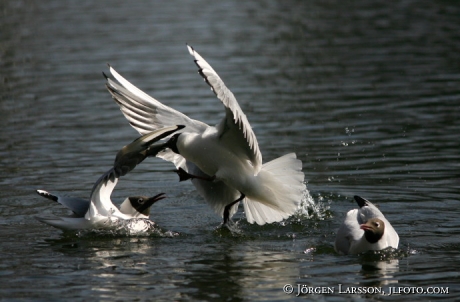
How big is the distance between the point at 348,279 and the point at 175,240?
213 centimetres

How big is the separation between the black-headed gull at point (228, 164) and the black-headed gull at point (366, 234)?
889 mm

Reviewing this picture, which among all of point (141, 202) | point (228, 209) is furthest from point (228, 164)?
point (141, 202)

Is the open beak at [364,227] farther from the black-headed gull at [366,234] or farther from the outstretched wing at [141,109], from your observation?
the outstretched wing at [141,109]

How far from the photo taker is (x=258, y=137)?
42.7ft

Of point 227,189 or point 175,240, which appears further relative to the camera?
point 227,189

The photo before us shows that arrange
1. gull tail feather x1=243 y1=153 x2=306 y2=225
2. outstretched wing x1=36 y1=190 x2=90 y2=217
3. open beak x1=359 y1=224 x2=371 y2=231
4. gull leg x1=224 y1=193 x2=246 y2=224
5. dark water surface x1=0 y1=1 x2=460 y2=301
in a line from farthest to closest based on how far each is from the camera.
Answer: gull leg x1=224 y1=193 x2=246 y2=224
outstretched wing x1=36 y1=190 x2=90 y2=217
gull tail feather x1=243 y1=153 x2=306 y2=225
open beak x1=359 y1=224 x2=371 y2=231
dark water surface x1=0 y1=1 x2=460 y2=301

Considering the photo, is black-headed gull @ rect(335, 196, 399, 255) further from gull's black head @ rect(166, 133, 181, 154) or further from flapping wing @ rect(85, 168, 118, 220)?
flapping wing @ rect(85, 168, 118, 220)

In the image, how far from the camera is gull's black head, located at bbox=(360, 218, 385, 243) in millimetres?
7523

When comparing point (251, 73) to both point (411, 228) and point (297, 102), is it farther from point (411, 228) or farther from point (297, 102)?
point (411, 228)

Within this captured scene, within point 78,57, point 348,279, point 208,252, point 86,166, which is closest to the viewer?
point 348,279

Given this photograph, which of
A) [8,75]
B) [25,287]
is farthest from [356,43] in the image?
[25,287]

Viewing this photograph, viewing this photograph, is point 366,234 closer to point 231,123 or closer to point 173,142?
point 231,123

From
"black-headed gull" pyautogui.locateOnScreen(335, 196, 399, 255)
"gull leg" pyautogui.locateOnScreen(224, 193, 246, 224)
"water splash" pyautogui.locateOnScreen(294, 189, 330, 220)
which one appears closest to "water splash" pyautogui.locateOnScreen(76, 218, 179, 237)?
"gull leg" pyautogui.locateOnScreen(224, 193, 246, 224)

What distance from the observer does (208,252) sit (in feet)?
26.4
